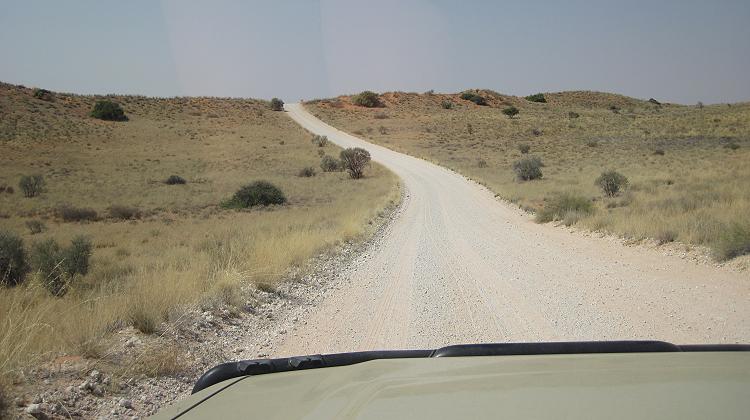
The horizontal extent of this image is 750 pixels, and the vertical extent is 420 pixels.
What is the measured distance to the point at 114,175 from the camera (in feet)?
143

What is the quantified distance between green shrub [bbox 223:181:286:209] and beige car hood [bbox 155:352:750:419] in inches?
1028

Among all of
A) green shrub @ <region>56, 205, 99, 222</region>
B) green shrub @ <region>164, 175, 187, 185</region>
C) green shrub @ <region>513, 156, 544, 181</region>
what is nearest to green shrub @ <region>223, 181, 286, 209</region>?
green shrub @ <region>56, 205, 99, 222</region>

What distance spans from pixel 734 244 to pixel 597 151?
43.1 meters

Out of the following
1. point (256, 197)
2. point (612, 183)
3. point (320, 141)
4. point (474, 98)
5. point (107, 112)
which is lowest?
point (612, 183)

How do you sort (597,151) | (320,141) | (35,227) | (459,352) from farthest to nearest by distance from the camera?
(320,141)
(597,151)
(35,227)
(459,352)

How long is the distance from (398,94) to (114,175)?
74.6m

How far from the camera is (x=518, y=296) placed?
840 centimetres

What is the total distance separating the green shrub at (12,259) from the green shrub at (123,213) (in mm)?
14524

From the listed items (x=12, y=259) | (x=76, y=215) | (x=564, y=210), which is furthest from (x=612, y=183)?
(x=76, y=215)

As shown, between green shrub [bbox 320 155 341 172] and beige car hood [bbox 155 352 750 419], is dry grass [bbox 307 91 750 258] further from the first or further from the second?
green shrub [bbox 320 155 341 172]

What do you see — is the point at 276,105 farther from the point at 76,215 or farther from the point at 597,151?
the point at 76,215

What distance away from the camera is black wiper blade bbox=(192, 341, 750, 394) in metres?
3.27

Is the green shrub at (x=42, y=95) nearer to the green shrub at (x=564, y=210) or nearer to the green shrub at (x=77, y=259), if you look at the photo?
the green shrub at (x=77, y=259)

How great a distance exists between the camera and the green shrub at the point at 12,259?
11.7 meters
